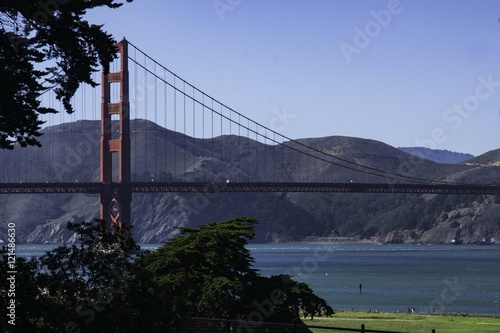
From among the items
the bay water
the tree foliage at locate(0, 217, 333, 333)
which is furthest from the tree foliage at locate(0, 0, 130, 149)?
the bay water

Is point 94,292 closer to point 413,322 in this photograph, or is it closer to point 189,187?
point 413,322

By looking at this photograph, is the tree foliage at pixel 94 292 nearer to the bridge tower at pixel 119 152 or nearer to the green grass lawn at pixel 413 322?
the green grass lawn at pixel 413 322

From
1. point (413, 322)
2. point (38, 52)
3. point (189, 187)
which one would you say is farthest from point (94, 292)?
point (189, 187)

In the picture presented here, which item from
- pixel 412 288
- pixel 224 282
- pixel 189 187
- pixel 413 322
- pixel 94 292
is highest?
pixel 189 187

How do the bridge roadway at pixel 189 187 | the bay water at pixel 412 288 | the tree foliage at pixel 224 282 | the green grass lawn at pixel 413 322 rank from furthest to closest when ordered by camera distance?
the bridge roadway at pixel 189 187 < the bay water at pixel 412 288 < the green grass lawn at pixel 413 322 < the tree foliage at pixel 224 282

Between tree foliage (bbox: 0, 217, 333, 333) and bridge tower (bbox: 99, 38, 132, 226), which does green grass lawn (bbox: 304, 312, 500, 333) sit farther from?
bridge tower (bbox: 99, 38, 132, 226)

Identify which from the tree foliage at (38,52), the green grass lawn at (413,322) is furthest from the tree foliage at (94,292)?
the green grass lawn at (413,322)

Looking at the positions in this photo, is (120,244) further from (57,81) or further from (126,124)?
(126,124)

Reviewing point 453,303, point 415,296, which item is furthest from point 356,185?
point 453,303

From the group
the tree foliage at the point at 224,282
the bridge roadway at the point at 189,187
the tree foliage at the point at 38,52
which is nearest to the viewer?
the tree foliage at the point at 38,52
